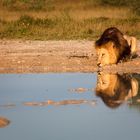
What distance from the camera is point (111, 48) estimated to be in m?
16.8

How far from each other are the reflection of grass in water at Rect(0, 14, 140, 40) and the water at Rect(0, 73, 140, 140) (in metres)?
10.1

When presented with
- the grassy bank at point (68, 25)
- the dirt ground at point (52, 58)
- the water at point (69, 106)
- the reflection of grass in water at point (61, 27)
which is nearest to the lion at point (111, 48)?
the dirt ground at point (52, 58)

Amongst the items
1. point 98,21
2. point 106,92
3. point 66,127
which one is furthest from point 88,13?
point 66,127

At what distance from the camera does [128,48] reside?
17.7 metres

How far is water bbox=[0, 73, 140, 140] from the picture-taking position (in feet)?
31.9

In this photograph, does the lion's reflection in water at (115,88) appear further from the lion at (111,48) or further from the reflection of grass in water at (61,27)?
the reflection of grass in water at (61,27)

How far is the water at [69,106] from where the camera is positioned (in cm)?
971

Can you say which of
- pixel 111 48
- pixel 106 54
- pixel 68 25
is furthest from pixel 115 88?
pixel 68 25

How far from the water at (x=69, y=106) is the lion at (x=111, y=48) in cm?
116

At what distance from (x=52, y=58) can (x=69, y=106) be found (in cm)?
683

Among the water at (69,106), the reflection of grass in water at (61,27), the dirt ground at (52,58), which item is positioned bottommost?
the water at (69,106)

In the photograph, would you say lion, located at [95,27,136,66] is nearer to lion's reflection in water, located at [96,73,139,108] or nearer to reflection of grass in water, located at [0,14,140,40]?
lion's reflection in water, located at [96,73,139,108]

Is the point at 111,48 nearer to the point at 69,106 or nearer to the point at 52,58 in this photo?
the point at 52,58

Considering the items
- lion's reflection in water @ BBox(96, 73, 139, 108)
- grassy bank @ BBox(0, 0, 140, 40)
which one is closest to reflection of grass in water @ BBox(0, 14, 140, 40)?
grassy bank @ BBox(0, 0, 140, 40)
